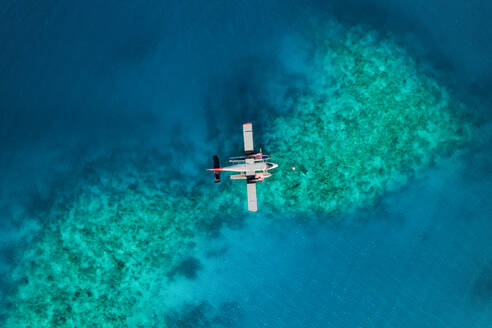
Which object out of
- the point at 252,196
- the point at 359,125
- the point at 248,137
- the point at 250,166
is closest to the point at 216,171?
the point at 250,166

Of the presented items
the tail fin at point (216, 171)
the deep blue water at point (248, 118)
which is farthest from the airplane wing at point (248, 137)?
the deep blue water at point (248, 118)

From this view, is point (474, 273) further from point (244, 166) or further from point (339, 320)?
point (244, 166)

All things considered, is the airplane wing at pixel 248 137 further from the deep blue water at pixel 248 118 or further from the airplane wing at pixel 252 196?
the deep blue water at pixel 248 118

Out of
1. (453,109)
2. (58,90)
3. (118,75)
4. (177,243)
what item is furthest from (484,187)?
(58,90)

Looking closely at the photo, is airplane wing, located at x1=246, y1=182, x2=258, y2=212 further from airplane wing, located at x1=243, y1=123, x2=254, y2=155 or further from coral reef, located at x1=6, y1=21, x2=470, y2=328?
airplane wing, located at x1=243, y1=123, x2=254, y2=155

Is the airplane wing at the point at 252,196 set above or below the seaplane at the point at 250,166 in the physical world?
below

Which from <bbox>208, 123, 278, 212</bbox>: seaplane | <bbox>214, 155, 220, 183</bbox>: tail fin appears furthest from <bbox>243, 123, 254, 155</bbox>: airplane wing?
<bbox>214, 155, 220, 183</bbox>: tail fin

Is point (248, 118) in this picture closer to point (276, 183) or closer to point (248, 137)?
point (248, 137)
